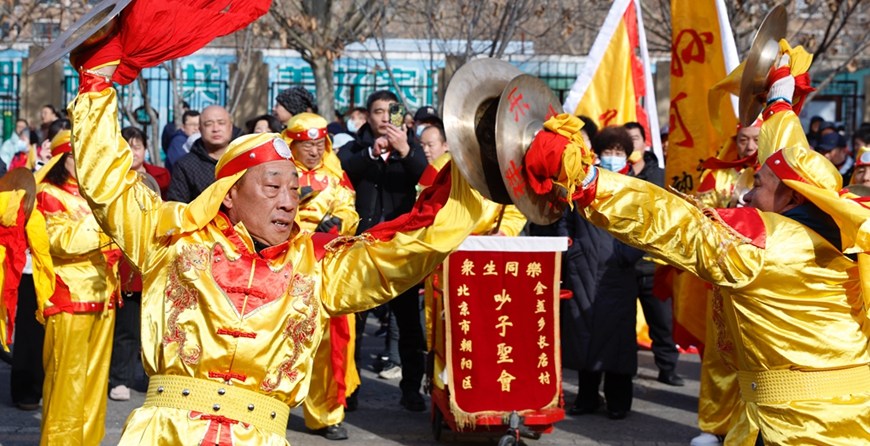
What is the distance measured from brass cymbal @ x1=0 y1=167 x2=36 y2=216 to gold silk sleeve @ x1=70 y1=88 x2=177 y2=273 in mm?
2377

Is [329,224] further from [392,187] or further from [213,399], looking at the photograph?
[213,399]

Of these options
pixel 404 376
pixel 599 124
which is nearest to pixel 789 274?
pixel 404 376

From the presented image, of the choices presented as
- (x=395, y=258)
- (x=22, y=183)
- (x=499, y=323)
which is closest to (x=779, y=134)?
(x=499, y=323)

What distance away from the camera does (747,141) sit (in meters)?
7.20

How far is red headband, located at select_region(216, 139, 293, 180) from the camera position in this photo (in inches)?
159

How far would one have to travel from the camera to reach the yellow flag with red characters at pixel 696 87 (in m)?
7.98

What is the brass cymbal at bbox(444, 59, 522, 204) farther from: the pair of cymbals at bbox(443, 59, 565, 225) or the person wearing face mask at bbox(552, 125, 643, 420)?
the person wearing face mask at bbox(552, 125, 643, 420)

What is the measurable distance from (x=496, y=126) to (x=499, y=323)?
3.12m

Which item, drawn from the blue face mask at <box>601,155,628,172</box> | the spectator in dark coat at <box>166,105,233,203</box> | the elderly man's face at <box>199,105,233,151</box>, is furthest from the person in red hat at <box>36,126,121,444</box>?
the blue face mask at <box>601,155,628,172</box>

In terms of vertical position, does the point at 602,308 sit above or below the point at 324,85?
below

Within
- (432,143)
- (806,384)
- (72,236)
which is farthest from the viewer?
(432,143)

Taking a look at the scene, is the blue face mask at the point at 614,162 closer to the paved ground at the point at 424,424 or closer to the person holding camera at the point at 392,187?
the person holding camera at the point at 392,187

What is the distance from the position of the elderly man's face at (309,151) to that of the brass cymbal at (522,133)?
361 centimetres

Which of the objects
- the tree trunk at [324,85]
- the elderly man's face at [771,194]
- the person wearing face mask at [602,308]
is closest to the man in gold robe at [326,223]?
the person wearing face mask at [602,308]
